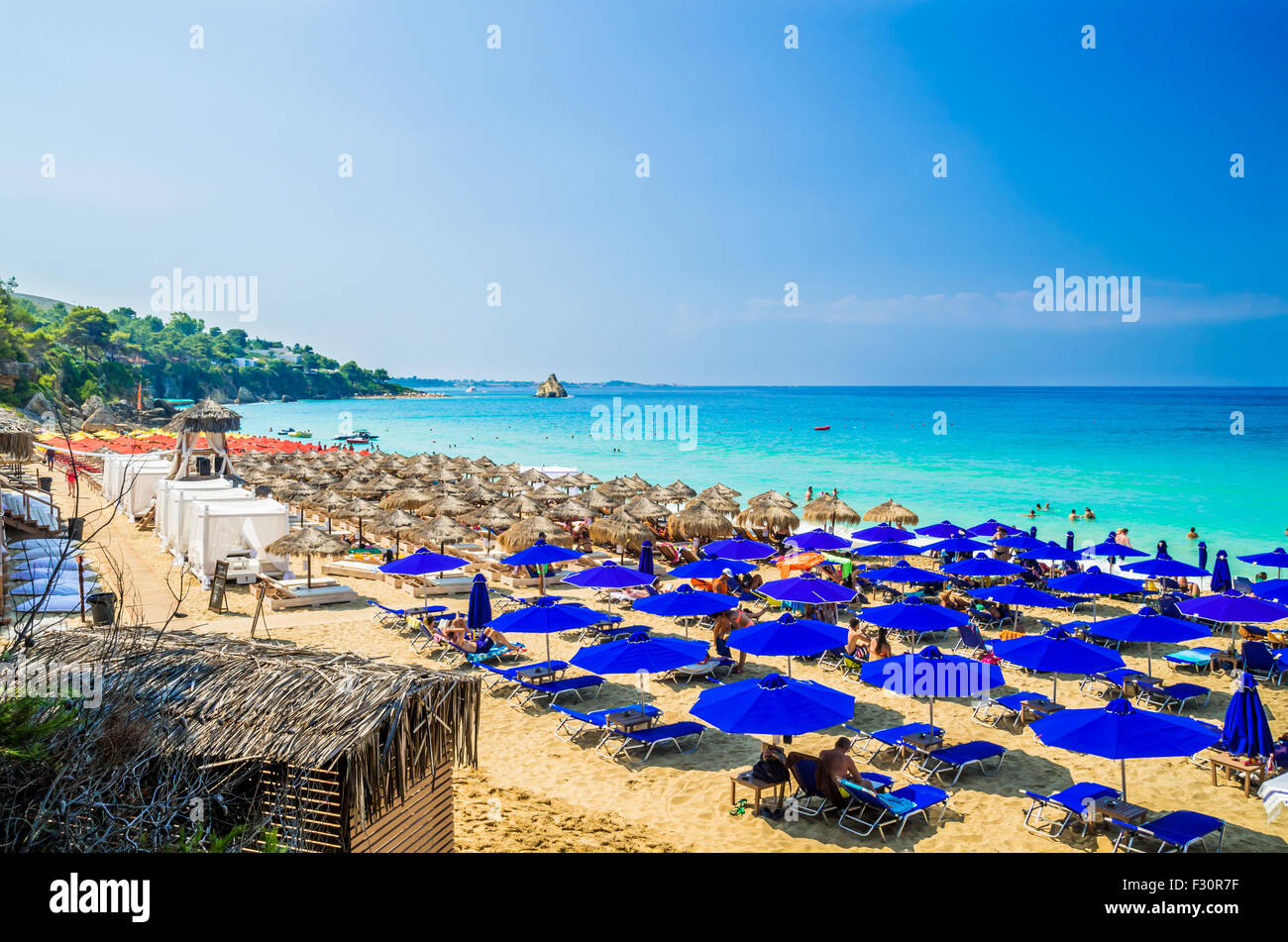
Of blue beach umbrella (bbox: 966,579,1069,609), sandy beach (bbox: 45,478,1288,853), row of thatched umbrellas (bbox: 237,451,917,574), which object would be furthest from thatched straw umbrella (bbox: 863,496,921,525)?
sandy beach (bbox: 45,478,1288,853)

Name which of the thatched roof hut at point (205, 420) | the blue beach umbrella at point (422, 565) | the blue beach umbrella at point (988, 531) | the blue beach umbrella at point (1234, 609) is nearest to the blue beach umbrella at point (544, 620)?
the blue beach umbrella at point (422, 565)

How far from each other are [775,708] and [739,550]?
10004 mm

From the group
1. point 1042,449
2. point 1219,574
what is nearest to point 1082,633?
point 1219,574

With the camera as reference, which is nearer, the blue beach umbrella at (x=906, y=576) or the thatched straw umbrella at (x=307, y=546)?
the thatched straw umbrella at (x=307, y=546)

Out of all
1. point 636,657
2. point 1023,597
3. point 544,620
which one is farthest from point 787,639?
point 1023,597

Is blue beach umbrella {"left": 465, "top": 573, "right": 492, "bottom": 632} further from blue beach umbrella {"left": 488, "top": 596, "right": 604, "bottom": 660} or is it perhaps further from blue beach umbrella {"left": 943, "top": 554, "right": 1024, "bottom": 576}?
blue beach umbrella {"left": 943, "top": 554, "right": 1024, "bottom": 576}

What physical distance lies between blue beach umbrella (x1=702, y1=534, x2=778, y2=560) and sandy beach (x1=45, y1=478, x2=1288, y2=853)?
5142mm

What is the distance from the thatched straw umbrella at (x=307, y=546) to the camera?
15.5 m

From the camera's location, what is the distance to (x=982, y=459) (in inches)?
2424

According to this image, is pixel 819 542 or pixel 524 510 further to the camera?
pixel 524 510

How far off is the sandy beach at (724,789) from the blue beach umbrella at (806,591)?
60.4 inches

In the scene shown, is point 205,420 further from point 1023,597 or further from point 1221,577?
point 1221,577

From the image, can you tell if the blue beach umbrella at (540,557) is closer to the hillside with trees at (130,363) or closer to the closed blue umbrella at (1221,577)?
the hillside with trees at (130,363)

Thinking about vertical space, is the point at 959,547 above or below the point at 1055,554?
above
